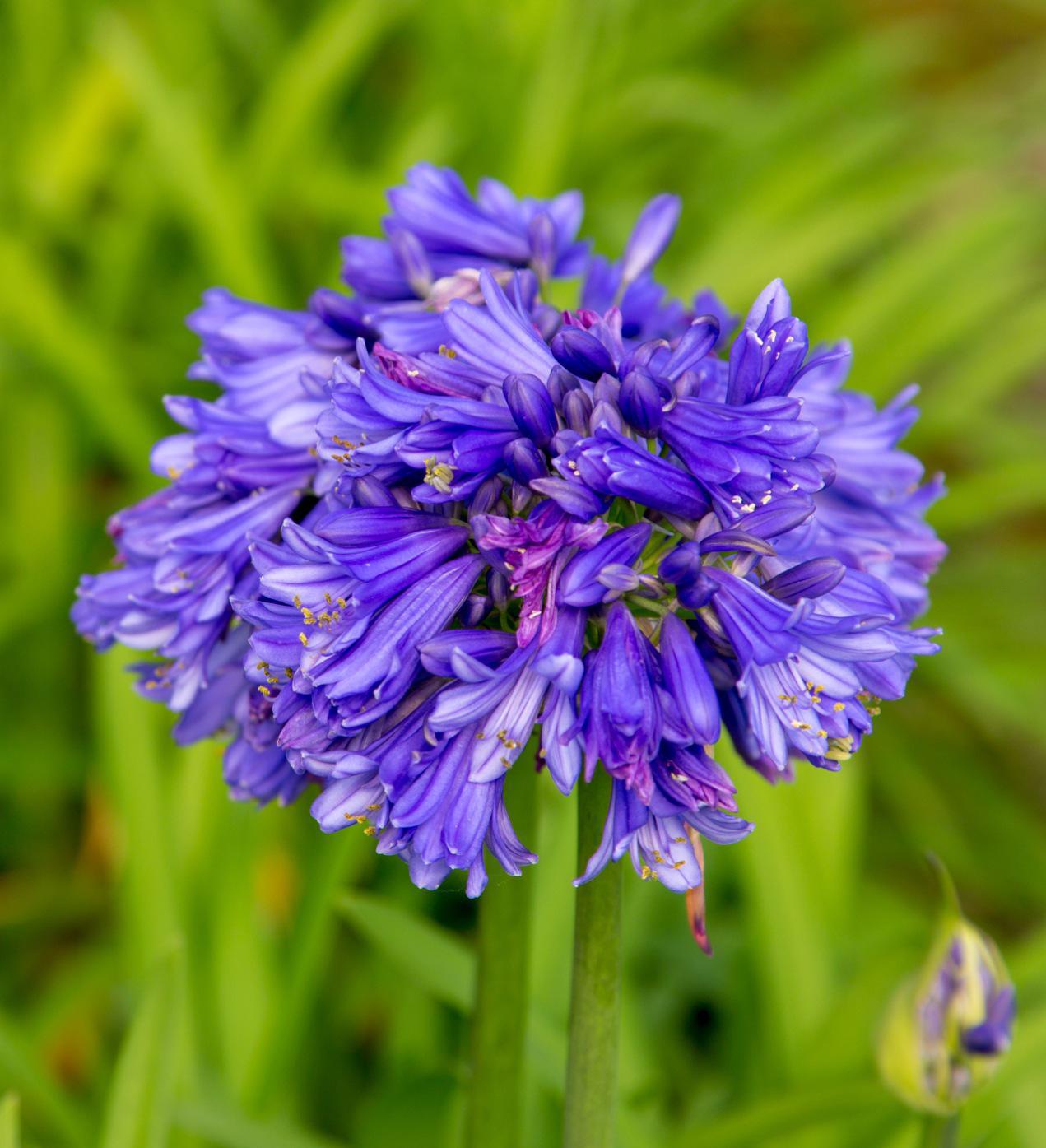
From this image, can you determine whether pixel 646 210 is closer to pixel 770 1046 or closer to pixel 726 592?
pixel 726 592

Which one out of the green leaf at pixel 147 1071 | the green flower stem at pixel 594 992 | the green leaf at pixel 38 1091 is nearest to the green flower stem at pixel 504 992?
the green flower stem at pixel 594 992

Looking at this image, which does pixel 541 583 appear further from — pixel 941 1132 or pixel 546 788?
pixel 546 788

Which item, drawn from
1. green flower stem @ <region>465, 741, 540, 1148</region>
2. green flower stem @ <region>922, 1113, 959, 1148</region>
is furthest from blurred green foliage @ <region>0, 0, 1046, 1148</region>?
green flower stem @ <region>465, 741, 540, 1148</region>

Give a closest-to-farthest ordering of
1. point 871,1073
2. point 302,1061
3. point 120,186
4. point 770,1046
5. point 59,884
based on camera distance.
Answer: point 871,1073, point 770,1046, point 302,1061, point 59,884, point 120,186

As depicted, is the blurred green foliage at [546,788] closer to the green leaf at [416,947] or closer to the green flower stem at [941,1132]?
the green leaf at [416,947]

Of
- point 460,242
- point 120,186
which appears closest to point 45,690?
point 120,186

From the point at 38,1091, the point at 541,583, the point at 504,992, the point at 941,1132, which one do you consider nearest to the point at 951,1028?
the point at 941,1132

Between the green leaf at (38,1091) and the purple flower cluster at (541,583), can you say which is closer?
the purple flower cluster at (541,583)
